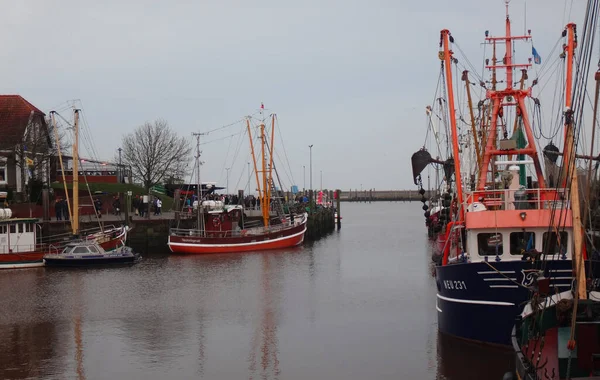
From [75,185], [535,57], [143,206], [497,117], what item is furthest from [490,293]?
[143,206]

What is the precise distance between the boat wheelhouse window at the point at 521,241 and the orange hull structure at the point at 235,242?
30946mm

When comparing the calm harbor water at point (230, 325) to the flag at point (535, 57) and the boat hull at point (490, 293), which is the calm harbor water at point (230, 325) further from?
the flag at point (535, 57)

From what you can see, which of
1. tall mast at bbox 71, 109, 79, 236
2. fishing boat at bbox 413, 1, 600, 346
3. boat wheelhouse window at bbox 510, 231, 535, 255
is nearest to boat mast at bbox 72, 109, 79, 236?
tall mast at bbox 71, 109, 79, 236

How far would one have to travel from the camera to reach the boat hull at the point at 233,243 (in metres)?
46.2

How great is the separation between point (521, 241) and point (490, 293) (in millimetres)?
1697

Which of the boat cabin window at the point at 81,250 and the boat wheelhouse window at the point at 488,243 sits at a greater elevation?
the boat wheelhouse window at the point at 488,243

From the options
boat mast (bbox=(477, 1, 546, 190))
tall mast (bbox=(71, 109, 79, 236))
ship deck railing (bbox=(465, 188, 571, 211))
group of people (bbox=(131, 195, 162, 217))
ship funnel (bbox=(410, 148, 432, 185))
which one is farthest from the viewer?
group of people (bbox=(131, 195, 162, 217))

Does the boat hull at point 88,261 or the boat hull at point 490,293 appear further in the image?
the boat hull at point 88,261

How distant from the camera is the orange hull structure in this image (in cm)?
4622

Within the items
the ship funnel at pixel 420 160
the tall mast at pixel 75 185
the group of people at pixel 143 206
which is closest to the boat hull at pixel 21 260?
the tall mast at pixel 75 185

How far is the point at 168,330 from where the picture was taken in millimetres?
22094

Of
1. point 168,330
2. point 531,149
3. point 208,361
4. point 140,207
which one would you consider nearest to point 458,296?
point 531,149

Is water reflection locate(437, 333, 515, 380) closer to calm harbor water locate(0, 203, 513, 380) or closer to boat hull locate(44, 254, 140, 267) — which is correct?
calm harbor water locate(0, 203, 513, 380)

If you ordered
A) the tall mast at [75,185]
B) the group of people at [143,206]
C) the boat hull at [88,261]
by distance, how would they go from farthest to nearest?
the group of people at [143,206]
the tall mast at [75,185]
the boat hull at [88,261]
